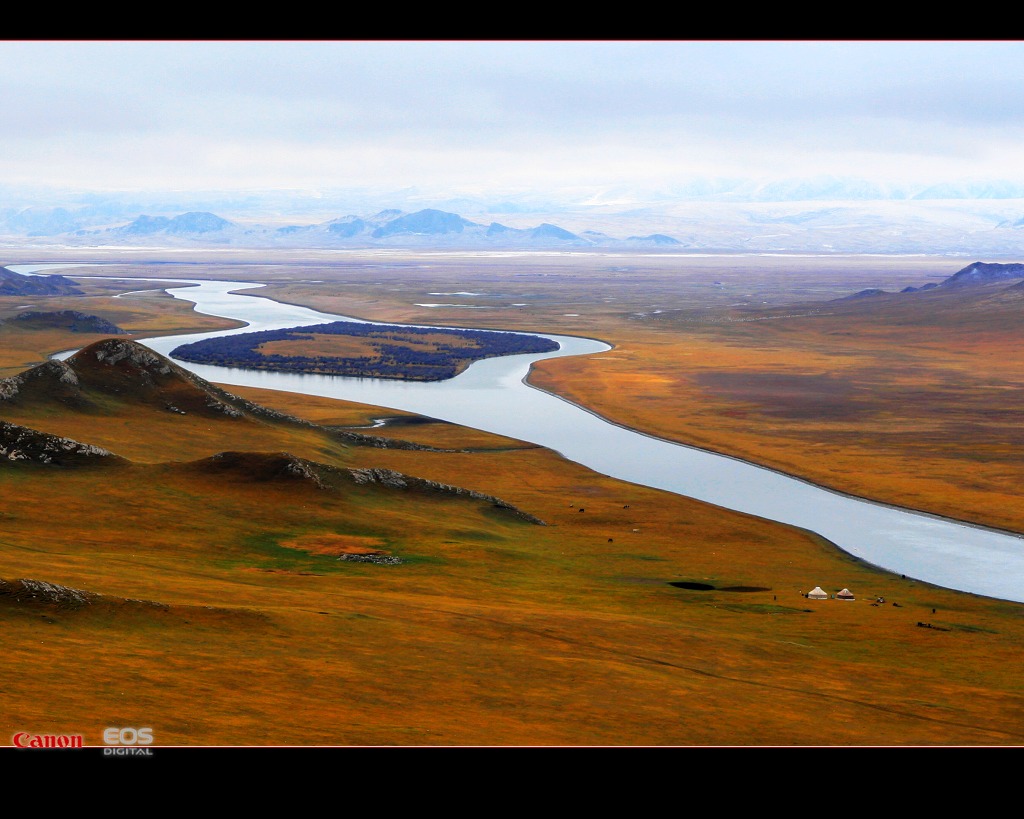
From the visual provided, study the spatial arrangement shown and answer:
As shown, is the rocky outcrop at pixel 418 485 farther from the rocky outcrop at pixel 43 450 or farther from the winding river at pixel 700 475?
the winding river at pixel 700 475

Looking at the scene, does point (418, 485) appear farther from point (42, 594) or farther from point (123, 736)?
point (123, 736)

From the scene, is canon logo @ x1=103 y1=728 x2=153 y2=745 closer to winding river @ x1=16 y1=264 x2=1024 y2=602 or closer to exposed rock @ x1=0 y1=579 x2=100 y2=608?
exposed rock @ x1=0 y1=579 x2=100 y2=608

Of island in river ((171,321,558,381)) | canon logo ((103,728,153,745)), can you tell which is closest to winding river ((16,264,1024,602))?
island in river ((171,321,558,381))

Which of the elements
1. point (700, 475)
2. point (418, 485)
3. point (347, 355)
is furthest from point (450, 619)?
point (347, 355)
